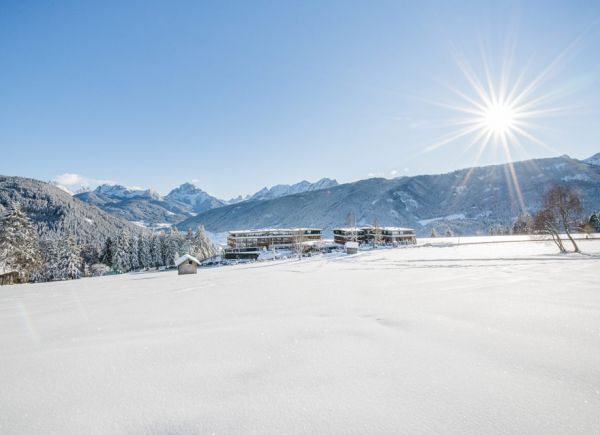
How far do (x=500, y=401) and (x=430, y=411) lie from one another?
2.76 ft

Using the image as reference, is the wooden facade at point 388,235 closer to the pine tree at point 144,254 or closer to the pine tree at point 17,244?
the pine tree at point 144,254

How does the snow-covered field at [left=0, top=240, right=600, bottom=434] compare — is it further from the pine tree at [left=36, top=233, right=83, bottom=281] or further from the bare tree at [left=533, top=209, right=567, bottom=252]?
the pine tree at [left=36, top=233, right=83, bottom=281]

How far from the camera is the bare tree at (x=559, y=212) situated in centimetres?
3322

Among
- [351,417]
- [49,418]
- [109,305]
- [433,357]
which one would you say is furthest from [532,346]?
[109,305]

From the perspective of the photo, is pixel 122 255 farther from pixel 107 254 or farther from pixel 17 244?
pixel 17 244

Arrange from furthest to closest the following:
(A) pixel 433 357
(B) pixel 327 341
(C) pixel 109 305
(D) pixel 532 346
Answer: (C) pixel 109 305
(B) pixel 327 341
(D) pixel 532 346
(A) pixel 433 357

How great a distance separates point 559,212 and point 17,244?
230 feet

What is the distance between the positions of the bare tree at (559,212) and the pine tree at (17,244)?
67.3m

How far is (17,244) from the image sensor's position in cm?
3428

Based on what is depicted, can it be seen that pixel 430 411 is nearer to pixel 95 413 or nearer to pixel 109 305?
pixel 95 413

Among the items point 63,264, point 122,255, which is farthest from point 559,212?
point 122,255

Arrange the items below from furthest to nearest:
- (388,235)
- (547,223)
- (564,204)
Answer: (388,235) < (547,223) < (564,204)

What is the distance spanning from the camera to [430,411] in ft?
9.18

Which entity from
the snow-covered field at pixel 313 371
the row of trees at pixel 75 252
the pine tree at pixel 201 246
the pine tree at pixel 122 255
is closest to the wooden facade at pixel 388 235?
the pine tree at pixel 201 246
